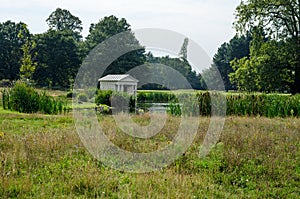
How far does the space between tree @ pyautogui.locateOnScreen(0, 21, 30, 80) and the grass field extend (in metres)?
40.3

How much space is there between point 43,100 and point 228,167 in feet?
37.5

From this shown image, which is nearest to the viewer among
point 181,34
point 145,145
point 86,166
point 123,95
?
point 86,166

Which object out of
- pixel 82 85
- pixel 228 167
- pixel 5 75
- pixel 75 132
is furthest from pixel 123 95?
pixel 5 75

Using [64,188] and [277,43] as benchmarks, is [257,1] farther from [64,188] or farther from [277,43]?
[64,188]

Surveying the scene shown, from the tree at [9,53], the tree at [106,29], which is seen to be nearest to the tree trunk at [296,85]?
the tree at [106,29]

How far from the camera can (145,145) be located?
676 centimetres

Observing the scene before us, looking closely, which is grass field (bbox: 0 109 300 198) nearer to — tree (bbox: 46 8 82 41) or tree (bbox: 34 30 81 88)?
tree (bbox: 34 30 81 88)

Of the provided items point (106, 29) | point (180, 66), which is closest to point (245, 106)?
point (180, 66)

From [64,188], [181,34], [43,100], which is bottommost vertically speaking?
[64,188]

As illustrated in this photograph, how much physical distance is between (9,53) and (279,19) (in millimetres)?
34086

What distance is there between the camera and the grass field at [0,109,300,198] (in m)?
4.34

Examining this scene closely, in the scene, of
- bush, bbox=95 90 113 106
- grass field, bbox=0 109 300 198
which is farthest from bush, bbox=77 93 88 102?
grass field, bbox=0 109 300 198

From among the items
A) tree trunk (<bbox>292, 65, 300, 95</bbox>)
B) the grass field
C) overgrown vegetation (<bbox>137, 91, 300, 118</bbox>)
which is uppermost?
tree trunk (<bbox>292, 65, 300, 95</bbox>)

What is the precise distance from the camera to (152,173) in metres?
5.19
